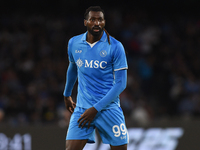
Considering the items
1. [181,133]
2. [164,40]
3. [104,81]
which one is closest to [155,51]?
[164,40]

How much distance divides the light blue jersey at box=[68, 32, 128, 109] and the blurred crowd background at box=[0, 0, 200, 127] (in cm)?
400

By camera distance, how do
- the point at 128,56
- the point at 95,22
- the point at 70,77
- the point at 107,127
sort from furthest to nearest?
the point at 128,56 < the point at 70,77 < the point at 107,127 < the point at 95,22

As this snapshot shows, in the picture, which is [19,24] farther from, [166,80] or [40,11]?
[166,80]

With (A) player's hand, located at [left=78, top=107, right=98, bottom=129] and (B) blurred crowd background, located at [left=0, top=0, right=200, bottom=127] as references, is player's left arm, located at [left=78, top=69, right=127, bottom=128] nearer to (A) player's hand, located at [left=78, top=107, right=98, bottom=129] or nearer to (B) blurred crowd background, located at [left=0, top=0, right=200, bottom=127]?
(A) player's hand, located at [left=78, top=107, right=98, bottom=129]

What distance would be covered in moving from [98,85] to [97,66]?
19 cm

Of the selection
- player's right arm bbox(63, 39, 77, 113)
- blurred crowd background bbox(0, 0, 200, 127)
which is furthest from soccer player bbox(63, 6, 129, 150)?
blurred crowd background bbox(0, 0, 200, 127)

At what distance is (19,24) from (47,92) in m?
2.94

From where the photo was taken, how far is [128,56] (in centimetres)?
1066

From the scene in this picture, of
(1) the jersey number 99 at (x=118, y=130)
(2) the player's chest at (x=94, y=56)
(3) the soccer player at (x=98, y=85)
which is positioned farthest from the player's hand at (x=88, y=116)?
(2) the player's chest at (x=94, y=56)

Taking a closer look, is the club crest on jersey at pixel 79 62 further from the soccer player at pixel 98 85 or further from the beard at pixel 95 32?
the beard at pixel 95 32

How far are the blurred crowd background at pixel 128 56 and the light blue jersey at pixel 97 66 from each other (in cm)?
400

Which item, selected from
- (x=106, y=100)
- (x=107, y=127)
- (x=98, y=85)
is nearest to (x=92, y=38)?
(x=98, y=85)

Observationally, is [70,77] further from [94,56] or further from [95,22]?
[95,22]

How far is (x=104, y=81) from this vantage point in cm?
377
